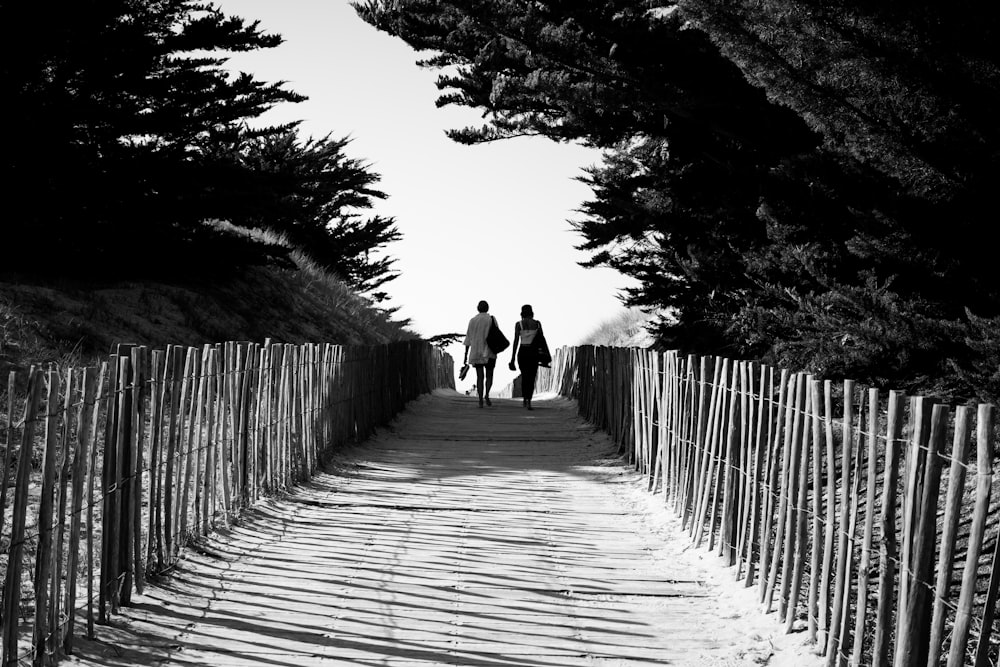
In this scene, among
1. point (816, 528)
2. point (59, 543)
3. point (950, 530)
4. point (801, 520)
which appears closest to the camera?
point (950, 530)

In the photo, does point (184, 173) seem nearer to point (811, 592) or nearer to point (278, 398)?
point (278, 398)

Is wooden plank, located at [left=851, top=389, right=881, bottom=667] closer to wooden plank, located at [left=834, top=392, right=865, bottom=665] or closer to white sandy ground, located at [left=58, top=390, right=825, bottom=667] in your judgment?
wooden plank, located at [left=834, top=392, right=865, bottom=665]

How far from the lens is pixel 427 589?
601 cm

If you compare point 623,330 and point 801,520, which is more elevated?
point 623,330

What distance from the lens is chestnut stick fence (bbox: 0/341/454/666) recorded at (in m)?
4.43

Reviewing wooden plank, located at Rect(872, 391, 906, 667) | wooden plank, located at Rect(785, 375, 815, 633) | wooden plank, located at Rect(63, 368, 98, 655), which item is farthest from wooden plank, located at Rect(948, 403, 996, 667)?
wooden plank, located at Rect(63, 368, 98, 655)

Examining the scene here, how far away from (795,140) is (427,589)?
966 centimetres

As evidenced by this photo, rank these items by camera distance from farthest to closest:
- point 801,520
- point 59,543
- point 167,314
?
point 167,314
point 801,520
point 59,543

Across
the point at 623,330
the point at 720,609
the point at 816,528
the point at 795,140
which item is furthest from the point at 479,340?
the point at 623,330

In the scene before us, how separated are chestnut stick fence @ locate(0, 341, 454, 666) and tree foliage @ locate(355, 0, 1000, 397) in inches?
190

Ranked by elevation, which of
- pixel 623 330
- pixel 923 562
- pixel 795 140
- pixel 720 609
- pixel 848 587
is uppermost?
pixel 795 140

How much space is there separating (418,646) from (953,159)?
7075mm

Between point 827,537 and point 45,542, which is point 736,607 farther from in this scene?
point 45,542

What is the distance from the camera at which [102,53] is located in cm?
1551
